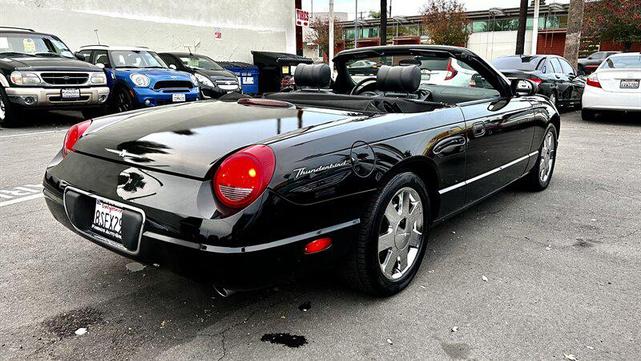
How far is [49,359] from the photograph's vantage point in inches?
84.1

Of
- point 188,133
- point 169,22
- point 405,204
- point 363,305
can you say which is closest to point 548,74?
point 405,204

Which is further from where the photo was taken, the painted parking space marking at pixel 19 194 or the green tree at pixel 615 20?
the green tree at pixel 615 20

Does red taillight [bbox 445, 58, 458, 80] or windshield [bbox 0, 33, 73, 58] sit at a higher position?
windshield [bbox 0, 33, 73, 58]

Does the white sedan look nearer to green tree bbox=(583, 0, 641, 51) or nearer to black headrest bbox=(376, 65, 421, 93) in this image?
black headrest bbox=(376, 65, 421, 93)

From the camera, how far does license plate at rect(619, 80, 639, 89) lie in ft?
30.5

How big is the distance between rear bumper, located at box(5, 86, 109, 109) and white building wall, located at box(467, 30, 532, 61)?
33481mm

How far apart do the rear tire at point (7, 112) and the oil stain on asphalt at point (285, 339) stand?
8.25m

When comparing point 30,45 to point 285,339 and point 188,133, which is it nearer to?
point 188,133

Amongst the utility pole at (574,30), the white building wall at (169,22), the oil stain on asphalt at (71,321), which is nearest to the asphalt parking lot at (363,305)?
the oil stain on asphalt at (71,321)

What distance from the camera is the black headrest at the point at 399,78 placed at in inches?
128

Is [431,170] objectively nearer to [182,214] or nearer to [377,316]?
[377,316]

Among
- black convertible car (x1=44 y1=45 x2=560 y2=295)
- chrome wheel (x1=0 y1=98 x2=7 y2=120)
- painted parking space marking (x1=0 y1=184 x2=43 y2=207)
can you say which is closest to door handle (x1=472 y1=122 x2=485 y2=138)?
black convertible car (x1=44 y1=45 x2=560 y2=295)

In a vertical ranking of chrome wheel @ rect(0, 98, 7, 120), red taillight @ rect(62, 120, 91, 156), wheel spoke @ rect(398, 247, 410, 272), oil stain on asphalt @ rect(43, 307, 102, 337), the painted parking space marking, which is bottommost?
oil stain on asphalt @ rect(43, 307, 102, 337)

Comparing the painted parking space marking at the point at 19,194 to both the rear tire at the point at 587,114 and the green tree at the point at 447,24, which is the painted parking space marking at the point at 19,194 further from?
the green tree at the point at 447,24
